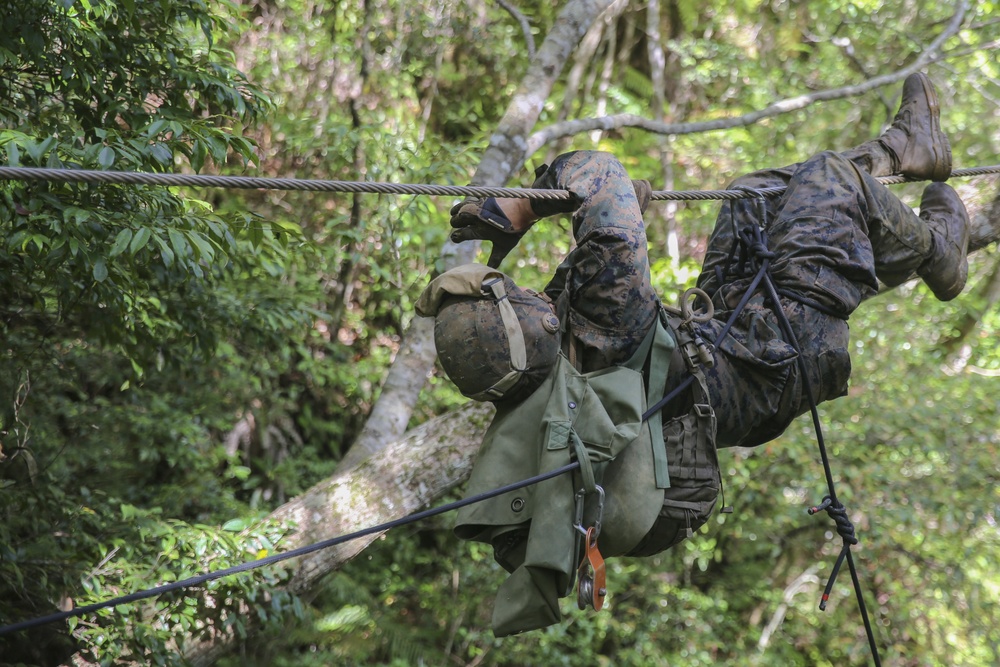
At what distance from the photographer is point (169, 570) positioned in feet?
10.7

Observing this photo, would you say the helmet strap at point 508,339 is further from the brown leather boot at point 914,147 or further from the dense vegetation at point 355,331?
the brown leather boot at point 914,147

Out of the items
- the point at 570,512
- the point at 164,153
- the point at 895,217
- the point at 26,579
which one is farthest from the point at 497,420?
the point at 26,579

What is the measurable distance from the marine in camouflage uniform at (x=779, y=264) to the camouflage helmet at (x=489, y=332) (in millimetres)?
152

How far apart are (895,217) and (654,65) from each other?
195 inches

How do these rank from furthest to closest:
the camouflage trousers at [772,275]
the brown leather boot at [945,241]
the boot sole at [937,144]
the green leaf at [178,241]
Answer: the boot sole at [937,144] → the brown leather boot at [945,241] → the green leaf at [178,241] → the camouflage trousers at [772,275]

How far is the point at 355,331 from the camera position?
6176 mm

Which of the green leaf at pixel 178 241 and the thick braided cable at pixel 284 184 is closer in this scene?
the thick braided cable at pixel 284 184

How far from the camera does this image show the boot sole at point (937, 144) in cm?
307

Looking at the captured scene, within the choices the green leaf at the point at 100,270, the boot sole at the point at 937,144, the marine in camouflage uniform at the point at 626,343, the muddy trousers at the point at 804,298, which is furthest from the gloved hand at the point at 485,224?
the boot sole at the point at 937,144

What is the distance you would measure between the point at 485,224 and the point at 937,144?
1.74 meters

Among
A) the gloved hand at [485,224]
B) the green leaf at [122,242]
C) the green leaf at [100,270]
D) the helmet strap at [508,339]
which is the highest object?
the green leaf at [122,242]

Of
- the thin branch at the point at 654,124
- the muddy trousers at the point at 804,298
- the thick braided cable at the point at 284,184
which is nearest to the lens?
the thick braided cable at the point at 284,184

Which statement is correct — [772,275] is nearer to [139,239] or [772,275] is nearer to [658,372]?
[658,372]

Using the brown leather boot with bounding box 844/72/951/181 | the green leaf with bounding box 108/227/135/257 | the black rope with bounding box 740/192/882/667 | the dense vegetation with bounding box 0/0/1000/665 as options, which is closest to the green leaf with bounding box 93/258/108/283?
the dense vegetation with bounding box 0/0/1000/665
